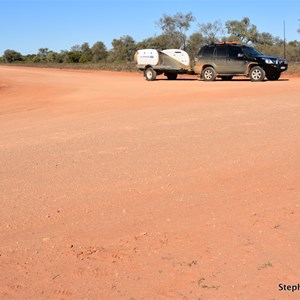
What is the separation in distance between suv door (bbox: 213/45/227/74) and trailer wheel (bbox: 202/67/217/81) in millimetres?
302

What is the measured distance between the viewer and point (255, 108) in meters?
13.7

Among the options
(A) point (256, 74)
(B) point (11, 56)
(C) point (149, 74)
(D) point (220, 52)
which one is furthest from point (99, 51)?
(A) point (256, 74)

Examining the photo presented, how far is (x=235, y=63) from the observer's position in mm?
24000

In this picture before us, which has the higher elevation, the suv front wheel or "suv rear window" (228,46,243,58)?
"suv rear window" (228,46,243,58)

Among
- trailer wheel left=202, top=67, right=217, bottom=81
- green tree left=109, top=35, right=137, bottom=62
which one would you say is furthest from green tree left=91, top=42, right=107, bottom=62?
trailer wheel left=202, top=67, right=217, bottom=81

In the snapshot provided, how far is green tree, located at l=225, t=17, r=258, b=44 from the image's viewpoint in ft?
175

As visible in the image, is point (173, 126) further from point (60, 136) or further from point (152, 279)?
point (152, 279)

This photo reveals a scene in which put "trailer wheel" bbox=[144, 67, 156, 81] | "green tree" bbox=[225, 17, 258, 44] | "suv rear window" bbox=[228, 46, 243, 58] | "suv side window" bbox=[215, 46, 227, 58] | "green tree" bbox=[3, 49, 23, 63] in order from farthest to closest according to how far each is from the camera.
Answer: "green tree" bbox=[3, 49, 23, 63] < "green tree" bbox=[225, 17, 258, 44] < "trailer wheel" bbox=[144, 67, 156, 81] < "suv side window" bbox=[215, 46, 227, 58] < "suv rear window" bbox=[228, 46, 243, 58]

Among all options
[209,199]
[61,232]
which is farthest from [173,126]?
[61,232]

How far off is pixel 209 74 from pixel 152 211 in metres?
20.0

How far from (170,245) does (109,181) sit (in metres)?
2.25

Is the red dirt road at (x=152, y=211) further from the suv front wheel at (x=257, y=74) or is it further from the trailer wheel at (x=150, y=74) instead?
the trailer wheel at (x=150, y=74)

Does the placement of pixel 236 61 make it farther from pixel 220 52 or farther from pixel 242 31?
pixel 242 31

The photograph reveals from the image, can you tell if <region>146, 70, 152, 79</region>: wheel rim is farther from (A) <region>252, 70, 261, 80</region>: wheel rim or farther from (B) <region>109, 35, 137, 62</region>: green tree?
(B) <region>109, 35, 137, 62</region>: green tree
